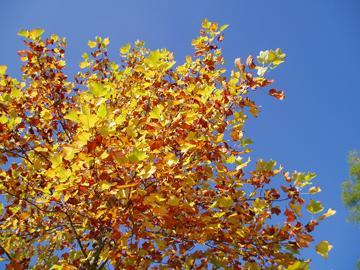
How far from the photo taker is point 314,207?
2336 millimetres

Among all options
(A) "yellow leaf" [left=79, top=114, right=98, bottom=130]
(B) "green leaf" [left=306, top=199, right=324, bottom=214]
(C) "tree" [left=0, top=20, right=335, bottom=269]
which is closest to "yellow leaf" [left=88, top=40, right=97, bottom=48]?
(C) "tree" [left=0, top=20, right=335, bottom=269]

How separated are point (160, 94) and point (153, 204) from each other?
7.09 ft

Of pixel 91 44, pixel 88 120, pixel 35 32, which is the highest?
pixel 91 44

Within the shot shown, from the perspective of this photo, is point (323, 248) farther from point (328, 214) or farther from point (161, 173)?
point (161, 173)

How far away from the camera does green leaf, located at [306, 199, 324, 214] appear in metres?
2.31

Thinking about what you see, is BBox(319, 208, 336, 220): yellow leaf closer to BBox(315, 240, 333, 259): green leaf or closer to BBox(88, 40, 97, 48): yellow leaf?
BBox(315, 240, 333, 259): green leaf

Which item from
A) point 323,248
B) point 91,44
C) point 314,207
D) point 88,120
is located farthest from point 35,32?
point 323,248

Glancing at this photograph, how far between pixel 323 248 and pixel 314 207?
31cm

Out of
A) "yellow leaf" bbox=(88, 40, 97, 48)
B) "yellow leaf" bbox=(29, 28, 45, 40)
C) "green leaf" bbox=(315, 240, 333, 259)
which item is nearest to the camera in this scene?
"green leaf" bbox=(315, 240, 333, 259)

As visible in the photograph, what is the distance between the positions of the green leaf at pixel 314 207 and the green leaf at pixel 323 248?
0.78 ft

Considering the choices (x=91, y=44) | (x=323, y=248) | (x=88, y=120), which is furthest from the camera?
(x=91, y=44)

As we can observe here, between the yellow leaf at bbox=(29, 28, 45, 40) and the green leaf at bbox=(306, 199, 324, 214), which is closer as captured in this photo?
the green leaf at bbox=(306, 199, 324, 214)

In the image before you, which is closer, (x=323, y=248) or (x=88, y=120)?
(x=88, y=120)

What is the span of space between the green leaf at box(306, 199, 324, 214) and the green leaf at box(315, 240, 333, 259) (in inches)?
9.4
